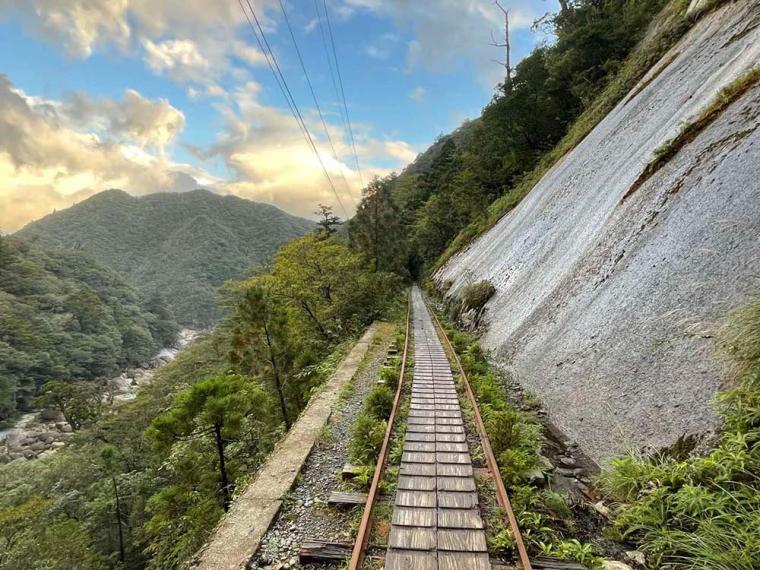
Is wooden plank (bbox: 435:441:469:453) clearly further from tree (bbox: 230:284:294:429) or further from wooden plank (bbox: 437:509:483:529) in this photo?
tree (bbox: 230:284:294:429)

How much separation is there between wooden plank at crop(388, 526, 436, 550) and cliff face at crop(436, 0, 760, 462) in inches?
116

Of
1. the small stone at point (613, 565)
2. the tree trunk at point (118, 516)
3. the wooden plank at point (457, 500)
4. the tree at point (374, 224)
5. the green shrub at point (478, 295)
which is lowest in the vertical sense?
the tree trunk at point (118, 516)

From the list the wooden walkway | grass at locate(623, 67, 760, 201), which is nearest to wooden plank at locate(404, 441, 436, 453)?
the wooden walkway

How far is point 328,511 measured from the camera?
4527 millimetres

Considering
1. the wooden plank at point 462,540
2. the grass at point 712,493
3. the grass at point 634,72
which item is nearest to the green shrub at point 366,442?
the wooden plank at point 462,540

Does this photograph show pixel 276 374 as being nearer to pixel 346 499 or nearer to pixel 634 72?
pixel 346 499

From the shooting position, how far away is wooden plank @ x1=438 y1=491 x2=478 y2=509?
14.0 feet

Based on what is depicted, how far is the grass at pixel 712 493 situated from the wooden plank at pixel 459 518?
1357 mm

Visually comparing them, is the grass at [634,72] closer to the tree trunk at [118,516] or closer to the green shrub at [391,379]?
the green shrub at [391,379]

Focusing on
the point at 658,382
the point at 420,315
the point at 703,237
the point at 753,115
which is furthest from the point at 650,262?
the point at 420,315

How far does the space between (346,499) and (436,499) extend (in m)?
1.12

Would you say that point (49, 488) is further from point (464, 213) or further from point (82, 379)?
point (82, 379)

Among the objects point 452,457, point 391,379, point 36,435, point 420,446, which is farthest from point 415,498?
point 36,435

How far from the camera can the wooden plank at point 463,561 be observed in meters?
3.35
